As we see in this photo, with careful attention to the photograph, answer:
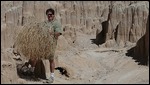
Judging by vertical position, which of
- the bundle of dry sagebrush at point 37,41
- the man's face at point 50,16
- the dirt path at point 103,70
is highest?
the man's face at point 50,16

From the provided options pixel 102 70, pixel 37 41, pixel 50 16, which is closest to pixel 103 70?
pixel 102 70

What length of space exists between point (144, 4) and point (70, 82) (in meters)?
12.7

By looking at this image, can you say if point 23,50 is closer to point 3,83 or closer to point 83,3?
point 3,83

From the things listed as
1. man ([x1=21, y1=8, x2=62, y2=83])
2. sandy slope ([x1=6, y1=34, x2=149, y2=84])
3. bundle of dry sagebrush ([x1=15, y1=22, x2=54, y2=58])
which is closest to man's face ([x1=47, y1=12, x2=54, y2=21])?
man ([x1=21, y1=8, x2=62, y2=83])

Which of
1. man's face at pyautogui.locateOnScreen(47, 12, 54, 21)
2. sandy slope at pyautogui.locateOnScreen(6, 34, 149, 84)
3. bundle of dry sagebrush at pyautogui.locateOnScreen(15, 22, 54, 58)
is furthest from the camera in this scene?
sandy slope at pyautogui.locateOnScreen(6, 34, 149, 84)

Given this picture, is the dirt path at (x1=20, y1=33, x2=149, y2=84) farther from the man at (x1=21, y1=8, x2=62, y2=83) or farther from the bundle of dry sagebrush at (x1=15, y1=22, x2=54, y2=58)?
the bundle of dry sagebrush at (x1=15, y1=22, x2=54, y2=58)

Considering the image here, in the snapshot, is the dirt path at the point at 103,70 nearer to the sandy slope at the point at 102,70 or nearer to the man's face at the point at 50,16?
the sandy slope at the point at 102,70

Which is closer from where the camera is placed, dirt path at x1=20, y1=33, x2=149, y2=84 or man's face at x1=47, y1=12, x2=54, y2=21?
man's face at x1=47, y1=12, x2=54, y2=21

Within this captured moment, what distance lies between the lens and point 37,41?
33.1 ft

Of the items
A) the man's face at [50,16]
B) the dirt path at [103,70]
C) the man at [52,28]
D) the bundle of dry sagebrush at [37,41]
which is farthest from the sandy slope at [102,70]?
the man's face at [50,16]

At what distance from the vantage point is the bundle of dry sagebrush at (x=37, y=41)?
33.0 feet

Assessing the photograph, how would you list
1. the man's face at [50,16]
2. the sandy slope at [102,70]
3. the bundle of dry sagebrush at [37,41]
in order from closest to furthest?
the man's face at [50,16] < the bundle of dry sagebrush at [37,41] < the sandy slope at [102,70]

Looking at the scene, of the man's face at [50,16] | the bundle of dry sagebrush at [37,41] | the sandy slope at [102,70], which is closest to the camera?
the man's face at [50,16]

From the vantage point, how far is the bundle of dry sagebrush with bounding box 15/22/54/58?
1005 centimetres
